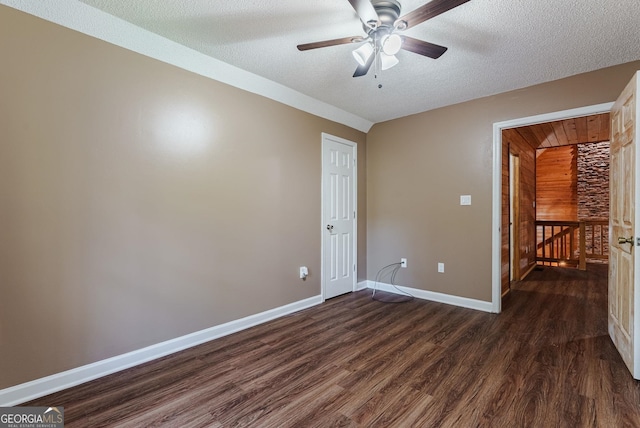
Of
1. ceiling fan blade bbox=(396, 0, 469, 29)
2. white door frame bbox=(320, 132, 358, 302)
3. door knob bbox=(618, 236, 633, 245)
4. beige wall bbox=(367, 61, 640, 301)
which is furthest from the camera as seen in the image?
white door frame bbox=(320, 132, 358, 302)

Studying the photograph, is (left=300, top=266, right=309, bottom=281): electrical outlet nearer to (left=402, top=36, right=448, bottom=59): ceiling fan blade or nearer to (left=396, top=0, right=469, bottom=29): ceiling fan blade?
(left=402, top=36, right=448, bottom=59): ceiling fan blade

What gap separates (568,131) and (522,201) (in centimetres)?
126

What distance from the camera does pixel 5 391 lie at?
64.7 inches

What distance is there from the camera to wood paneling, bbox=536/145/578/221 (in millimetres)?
6617

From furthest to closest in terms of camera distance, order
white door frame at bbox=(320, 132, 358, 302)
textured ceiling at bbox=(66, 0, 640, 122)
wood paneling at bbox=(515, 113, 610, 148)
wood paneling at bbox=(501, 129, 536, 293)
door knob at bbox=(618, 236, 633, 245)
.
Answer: wood paneling at bbox=(515, 113, 610, 148)
wood paneling at bbox=(501, 129, 536, 293)
white door frame at bbox=(320, 132, 358, 302)
door knob at bbox=(618, 236, 633, 245)
textured ceiling at bbox=(66, 0, 640, 122)

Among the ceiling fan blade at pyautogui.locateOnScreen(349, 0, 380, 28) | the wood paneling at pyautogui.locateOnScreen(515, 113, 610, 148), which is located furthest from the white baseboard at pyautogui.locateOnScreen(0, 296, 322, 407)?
the wood paneling at pyautogui.locateOnScreen(515, 113, 610, 148)

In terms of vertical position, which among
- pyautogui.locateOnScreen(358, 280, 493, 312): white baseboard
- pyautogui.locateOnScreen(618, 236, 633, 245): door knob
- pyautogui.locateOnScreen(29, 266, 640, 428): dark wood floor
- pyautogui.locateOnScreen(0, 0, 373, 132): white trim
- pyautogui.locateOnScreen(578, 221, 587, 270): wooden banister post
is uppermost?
pyautogui.locateOnScreen(0, 0, 373, 132): white trim

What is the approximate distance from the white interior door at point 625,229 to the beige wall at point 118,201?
2813 millimetres

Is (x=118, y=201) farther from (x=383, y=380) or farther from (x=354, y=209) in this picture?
(x=354, y=209)

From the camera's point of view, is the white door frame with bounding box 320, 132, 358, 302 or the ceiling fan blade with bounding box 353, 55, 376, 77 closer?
the ceiling fan blade with bounding box 353, 55, 376, 77

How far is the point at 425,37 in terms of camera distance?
2145mm

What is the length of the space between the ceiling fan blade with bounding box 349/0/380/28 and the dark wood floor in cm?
222

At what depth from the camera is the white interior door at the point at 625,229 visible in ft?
6.22

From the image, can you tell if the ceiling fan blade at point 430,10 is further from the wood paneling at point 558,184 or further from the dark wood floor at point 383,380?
the wood paneling at point 558,184
